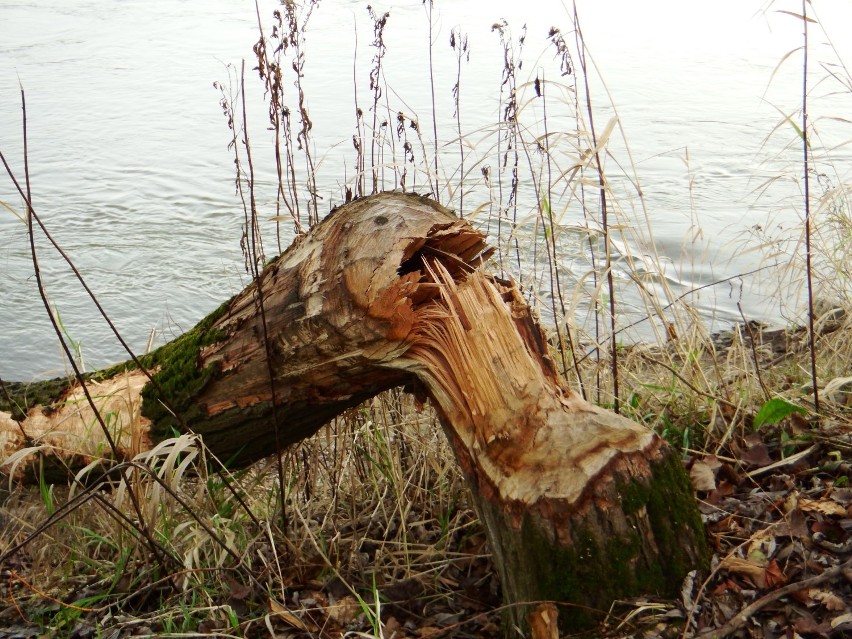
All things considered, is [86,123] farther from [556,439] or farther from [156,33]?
[556,439]

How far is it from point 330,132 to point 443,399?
271 inches

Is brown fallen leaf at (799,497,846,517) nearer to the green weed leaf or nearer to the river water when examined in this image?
the green weed leaf

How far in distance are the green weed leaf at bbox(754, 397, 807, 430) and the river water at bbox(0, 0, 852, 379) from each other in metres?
1.32

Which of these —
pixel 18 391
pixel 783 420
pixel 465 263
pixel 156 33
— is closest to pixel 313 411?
A: pixel 465 263

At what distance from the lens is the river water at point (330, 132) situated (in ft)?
21.3

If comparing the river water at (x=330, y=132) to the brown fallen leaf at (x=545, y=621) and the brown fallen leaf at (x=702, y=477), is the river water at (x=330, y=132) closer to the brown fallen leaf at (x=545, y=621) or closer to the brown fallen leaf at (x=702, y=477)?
the brown fallen leaf at (x=702, y=477)

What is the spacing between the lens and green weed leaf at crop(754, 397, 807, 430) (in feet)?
9.24

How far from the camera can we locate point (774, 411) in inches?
112

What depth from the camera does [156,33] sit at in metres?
13.4

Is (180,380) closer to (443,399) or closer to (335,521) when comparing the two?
(335,521)

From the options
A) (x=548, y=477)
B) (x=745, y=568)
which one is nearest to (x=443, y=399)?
(x=548, y=477)

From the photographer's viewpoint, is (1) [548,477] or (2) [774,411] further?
(2) [774,411]

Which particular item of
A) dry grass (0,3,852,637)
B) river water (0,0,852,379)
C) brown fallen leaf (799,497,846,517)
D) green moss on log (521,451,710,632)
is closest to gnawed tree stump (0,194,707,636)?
green moss on log (521,451,710,632)

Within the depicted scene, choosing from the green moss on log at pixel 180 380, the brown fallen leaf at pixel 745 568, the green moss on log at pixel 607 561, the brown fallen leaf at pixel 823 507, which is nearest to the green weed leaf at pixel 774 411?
the brown fallen leaf at pixel 823 507
